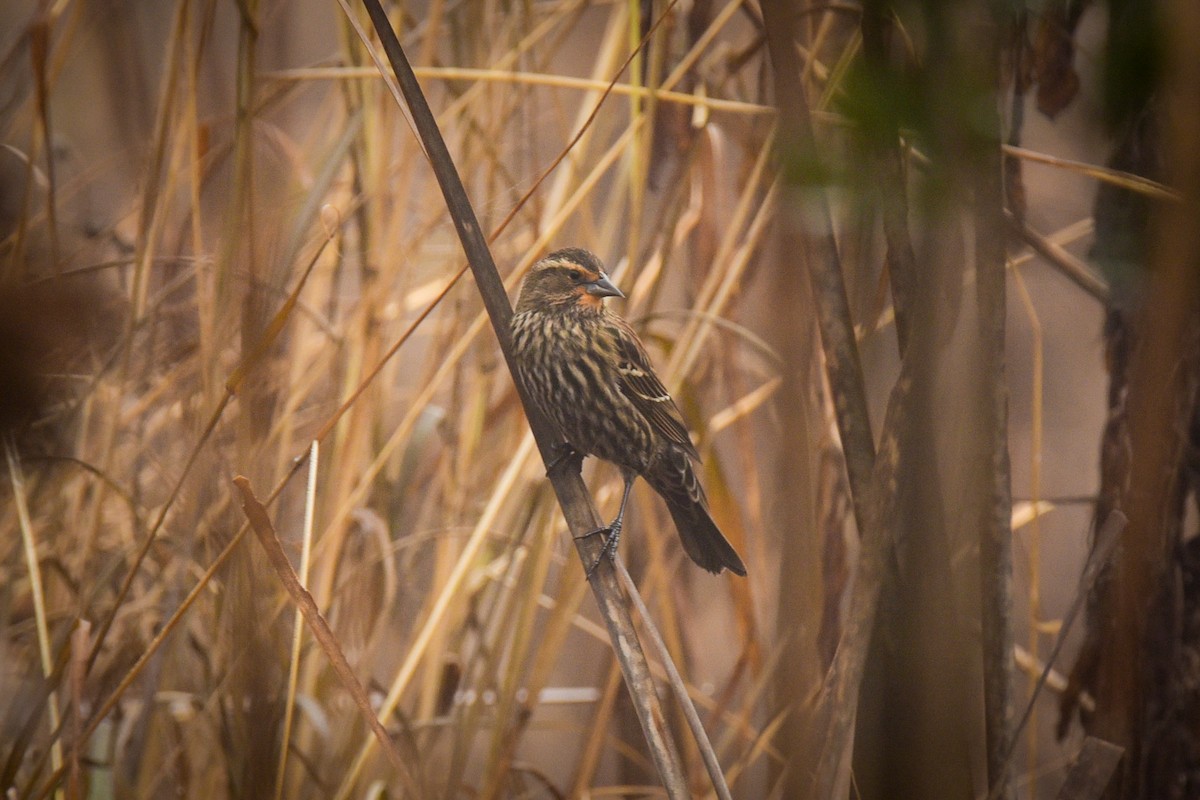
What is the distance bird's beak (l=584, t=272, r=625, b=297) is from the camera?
104 cm

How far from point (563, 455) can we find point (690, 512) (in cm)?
17

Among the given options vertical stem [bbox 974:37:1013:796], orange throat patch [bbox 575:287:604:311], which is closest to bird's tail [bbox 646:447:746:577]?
orange throat patch [bbox 575:287:604:311]

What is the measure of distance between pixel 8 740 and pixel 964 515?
3.83 ft

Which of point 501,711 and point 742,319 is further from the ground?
point 742,319

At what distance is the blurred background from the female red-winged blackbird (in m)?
0.05

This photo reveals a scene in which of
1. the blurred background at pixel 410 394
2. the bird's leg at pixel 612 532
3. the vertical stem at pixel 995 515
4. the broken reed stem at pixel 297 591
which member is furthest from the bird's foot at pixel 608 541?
the vertical stem at pixel 995 515

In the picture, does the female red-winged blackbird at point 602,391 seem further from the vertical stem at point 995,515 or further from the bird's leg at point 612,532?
the vertical stem at point 995,515

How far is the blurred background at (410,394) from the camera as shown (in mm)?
979

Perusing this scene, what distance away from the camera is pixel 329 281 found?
1.29 meters

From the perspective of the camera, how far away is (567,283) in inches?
42.4

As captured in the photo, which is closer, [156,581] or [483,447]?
[156,581]

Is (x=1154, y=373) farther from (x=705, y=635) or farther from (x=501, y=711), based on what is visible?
(x=501, y=711)

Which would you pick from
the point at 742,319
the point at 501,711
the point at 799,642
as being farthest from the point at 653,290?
the point at 501,711

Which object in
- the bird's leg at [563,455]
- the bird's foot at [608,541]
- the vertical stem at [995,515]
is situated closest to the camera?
the vertical stem at [995,515]
